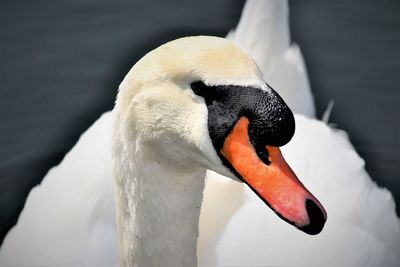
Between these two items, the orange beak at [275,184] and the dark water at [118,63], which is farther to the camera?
the dark water at [118,63]

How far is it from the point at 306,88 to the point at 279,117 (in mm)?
2738

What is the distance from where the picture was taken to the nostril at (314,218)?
234 cm

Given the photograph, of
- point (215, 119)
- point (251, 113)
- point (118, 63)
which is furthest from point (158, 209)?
point (118, 63)

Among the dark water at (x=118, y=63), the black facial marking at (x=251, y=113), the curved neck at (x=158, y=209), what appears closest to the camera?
the black facial marking at (x=251, y=113)

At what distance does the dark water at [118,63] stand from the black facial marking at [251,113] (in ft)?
10.2

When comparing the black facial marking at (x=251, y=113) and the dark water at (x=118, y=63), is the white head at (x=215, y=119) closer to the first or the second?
the black facial marking at (x=251, y=113)

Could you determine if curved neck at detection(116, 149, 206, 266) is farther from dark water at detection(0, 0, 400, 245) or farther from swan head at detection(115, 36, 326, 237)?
dark water at detection(0, 0, 400, 245)

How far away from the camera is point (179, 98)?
2.50 m

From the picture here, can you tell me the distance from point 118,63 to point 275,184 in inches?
153

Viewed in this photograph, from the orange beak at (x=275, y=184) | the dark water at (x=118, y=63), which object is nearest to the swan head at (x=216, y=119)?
the orange beak at (x=275, y=184)

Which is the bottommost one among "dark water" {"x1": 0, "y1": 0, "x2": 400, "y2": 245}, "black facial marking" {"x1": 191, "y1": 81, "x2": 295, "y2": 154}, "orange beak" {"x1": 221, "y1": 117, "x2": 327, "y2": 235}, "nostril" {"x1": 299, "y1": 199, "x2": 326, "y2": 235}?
"dark water" {"x1": 0, "y1": 0, "x2": 400, "y2": 245}

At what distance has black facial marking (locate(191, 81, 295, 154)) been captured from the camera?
2320mm

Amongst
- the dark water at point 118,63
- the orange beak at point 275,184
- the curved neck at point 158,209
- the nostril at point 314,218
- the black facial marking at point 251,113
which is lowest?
the dark water at point 118,63

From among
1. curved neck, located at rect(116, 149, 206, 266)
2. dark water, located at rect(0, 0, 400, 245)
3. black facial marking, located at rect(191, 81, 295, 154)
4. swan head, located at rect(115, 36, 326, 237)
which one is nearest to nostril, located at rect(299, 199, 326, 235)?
swan head, located at rect(115, 36, 326, 237)
